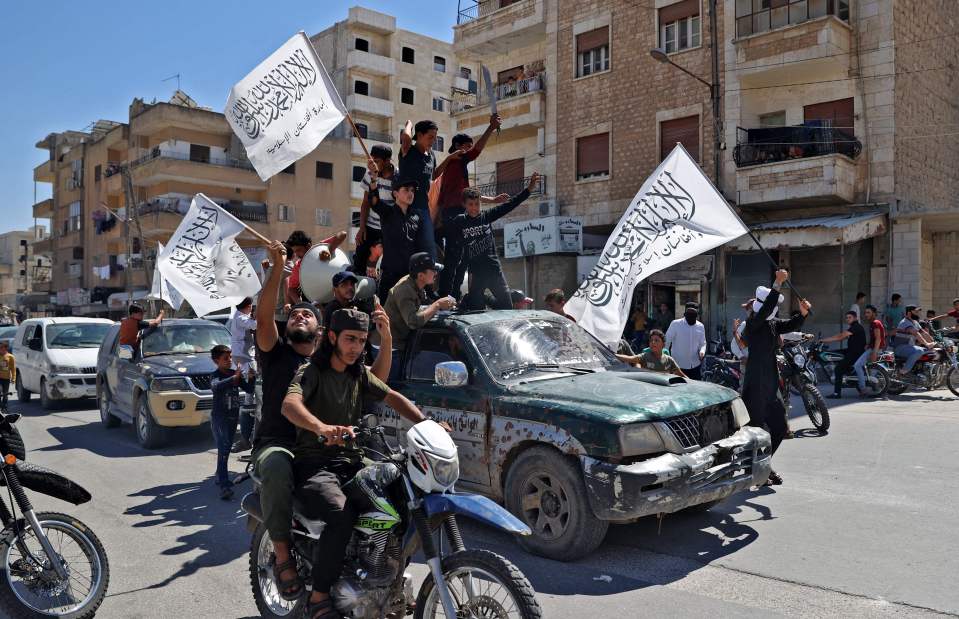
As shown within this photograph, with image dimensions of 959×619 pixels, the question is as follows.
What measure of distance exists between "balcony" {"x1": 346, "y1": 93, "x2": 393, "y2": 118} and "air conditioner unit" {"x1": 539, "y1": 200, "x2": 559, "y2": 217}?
1045 inches

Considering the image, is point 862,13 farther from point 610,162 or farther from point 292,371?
point 292,371

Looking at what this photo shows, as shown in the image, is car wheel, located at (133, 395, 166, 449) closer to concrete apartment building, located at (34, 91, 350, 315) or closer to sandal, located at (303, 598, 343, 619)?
sandal, located at (303, 598, 343, 619)

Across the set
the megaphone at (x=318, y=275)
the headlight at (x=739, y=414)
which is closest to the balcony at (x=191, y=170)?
the megaphone at (x=318, y=275)

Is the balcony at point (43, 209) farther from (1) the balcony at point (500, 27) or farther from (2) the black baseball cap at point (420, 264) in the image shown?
(2) the black baseball cap at point (420, 264)

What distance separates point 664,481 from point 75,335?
14570 millimetres

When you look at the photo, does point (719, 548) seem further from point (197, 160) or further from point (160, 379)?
point (197, 160)

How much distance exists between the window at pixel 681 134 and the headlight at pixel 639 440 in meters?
17.8

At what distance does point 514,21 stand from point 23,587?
84.4 feet

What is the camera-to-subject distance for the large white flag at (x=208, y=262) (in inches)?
476

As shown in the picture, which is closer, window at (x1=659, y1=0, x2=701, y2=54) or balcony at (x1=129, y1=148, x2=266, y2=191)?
window at (x1=659, y1=0, x2=701, y2=54)

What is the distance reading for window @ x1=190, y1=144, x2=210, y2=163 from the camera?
46375 mm

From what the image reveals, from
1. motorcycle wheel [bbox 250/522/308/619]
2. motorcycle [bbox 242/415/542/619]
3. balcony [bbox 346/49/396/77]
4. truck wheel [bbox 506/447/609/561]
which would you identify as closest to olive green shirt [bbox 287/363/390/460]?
motorcycle [bbox 242/415/542/619]

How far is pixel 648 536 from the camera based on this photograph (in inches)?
232

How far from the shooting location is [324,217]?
4947cm
